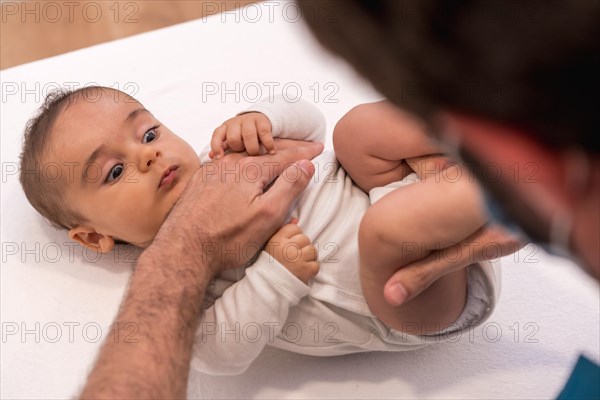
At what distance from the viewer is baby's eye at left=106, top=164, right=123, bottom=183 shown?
3.34 feet

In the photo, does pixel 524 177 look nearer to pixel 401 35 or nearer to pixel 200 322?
pixel 401 35

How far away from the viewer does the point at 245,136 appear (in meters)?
1.02

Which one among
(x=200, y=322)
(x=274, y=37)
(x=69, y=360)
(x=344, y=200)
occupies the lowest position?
(x=69, y=360)

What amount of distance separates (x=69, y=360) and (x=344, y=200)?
0.46 m

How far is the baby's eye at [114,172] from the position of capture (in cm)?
102

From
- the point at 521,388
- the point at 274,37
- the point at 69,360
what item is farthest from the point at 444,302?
the point at 274,37

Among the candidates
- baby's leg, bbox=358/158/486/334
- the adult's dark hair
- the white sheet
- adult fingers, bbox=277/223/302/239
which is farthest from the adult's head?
adult fingers, bbox=277/223/302/239

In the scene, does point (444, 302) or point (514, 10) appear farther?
point (444, 302)

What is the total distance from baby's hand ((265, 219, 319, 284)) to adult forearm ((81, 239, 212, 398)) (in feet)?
0.32

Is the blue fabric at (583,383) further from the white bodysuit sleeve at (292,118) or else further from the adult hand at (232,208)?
the white bodysuit sleeve at (292,118)

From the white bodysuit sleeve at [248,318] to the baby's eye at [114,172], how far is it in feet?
0.84

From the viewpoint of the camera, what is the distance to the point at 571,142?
0.30m

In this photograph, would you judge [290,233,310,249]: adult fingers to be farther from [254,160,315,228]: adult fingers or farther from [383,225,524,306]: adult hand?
[383,225,524,306]: adult hand

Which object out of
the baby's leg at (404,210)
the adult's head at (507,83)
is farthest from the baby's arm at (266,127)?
the adult's head at (507,83)
